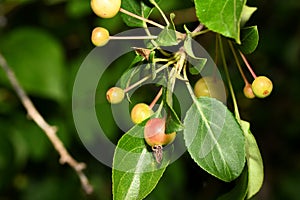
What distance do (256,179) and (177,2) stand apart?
A: 4.28 ft

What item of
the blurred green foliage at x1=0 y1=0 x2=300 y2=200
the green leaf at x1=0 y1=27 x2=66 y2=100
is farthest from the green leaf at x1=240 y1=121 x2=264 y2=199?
the green leaf at x1=0 y1=27 x2=66 y2=100

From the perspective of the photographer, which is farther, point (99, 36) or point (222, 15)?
point (99, 36)

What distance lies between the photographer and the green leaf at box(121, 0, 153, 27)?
1144 millimetres

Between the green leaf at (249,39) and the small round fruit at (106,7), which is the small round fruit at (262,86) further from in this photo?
the small round fruit at (106,7)

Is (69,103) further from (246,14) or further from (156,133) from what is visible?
(156,133)

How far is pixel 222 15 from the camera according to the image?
86cm

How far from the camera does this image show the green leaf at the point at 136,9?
3.75 feet

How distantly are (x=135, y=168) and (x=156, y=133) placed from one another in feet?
0.40

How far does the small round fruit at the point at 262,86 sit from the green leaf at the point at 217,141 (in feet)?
0.23

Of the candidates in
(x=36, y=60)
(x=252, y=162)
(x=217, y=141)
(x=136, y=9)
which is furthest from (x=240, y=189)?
(x=36, y=60)

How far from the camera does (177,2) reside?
2.37m

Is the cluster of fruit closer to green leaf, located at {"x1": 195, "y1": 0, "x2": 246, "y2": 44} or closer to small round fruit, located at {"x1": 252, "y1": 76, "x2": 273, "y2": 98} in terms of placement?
small round fruit, located at {"x1": 252, "y1": 76, "x2": 273, "y2": 98}

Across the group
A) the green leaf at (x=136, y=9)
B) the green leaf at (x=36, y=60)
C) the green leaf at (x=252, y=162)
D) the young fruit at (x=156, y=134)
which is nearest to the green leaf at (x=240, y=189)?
the green leaf at (x=252, y=162)

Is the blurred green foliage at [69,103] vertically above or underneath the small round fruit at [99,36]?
underneath
